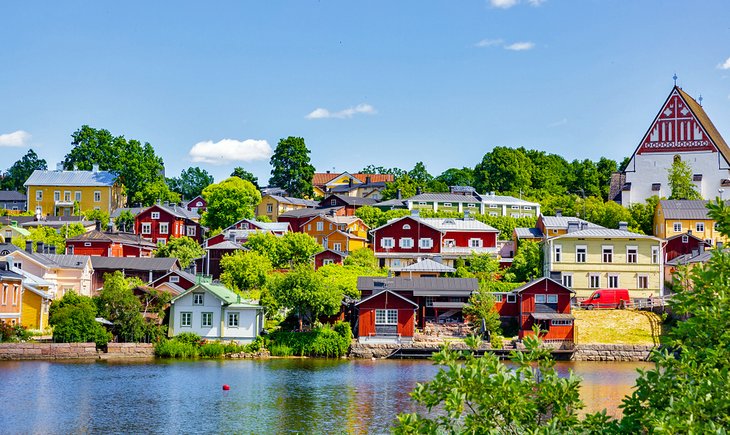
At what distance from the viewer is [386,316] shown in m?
57.0

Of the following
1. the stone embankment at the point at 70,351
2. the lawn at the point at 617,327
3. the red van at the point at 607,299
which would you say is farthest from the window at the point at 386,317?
the stone embankment at the point at 70,351

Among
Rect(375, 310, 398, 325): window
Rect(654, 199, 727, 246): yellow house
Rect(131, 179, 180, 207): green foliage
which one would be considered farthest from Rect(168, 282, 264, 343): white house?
Rect(131, 179, 180, 207): green foliage

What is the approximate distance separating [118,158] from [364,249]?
44216mm

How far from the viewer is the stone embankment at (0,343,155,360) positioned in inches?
1937

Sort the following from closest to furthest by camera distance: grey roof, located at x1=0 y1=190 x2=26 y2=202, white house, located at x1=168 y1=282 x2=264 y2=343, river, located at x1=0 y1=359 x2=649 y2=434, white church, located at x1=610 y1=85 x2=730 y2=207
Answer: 1. river, located at x1=0 y1=359 x2=649 y2=434
2. white house, located at x1=168 y1=282 x2=264 y2=343
3. white church, located at x1=610 y1=85 x2=730 y2=207
4. grey roof, located at x1=0 y1=190 x2=26 y2=202

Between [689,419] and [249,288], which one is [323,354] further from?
[689,419]

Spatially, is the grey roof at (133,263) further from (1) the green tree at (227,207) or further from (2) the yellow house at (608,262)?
(2) the yellow house at (608,262)

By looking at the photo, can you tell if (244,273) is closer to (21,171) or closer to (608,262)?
(608,262)

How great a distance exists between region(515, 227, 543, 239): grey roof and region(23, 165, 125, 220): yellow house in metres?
48.4

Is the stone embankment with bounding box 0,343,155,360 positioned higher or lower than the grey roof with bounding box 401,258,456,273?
lower

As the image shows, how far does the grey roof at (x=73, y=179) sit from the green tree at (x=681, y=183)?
5987 centimetres

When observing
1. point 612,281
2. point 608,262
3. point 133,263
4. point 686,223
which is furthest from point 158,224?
point 686,223

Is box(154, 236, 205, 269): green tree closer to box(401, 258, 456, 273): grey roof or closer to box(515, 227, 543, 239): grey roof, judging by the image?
box(401, 258, 456, 273): grey roof

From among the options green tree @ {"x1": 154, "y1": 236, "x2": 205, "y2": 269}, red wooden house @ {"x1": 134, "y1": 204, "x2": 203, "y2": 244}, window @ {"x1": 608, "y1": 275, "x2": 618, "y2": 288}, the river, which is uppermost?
red wooden house @ {"x1": 134, "y1": 204, "x2": 203, "y2": 244}
